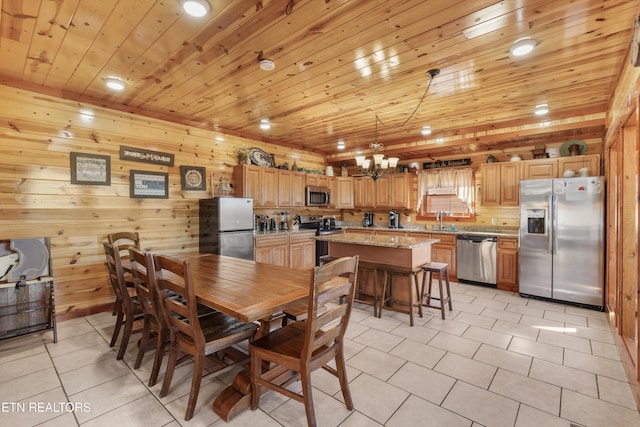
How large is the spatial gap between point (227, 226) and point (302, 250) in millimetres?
1740

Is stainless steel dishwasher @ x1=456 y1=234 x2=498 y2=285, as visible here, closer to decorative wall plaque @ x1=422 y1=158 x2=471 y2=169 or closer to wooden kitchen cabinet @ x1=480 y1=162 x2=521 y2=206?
wooden kitchen cabinet @ x1=480 y1=162 x2=521 y2=206

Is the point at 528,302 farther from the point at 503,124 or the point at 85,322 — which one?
the point at 85,322

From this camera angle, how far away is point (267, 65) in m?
2.68

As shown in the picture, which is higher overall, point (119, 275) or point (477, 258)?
point (119, 275)

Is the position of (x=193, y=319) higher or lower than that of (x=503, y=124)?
lower

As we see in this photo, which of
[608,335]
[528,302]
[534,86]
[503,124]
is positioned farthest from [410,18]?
[528,302]

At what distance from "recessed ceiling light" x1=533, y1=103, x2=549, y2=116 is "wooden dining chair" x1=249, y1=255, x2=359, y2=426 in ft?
11.8

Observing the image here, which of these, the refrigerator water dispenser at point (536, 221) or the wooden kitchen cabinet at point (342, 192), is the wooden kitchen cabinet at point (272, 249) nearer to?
the wooden kitchen cabinet at point (342, 192)

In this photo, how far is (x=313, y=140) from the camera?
583 centimetres

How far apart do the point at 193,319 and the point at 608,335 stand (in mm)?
4006

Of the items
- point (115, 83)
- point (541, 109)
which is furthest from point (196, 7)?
point (541, 109)

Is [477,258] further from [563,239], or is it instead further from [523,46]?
[523,46]

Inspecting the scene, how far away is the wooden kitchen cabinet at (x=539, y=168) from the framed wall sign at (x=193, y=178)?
5122 millimetres

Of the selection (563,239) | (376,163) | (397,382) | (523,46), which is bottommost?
(397,382)
